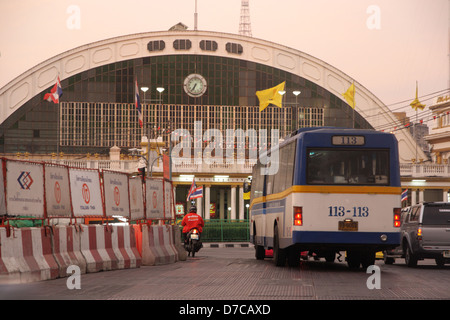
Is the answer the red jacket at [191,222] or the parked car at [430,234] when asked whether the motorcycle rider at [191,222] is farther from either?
the parked car at [430,234]

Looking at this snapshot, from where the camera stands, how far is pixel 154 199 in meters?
22.6

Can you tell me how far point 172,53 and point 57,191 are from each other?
73.9 metres

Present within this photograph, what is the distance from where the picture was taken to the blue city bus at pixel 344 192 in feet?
57.1

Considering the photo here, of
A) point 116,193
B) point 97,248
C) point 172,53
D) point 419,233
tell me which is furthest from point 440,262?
point 172,53

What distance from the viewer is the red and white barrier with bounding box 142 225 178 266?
19.8m

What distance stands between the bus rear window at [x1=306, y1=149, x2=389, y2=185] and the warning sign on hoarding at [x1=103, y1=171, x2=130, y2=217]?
4.73 meters

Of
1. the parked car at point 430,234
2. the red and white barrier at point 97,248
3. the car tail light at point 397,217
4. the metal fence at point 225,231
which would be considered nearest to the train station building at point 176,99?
the metal fence at point 225,231

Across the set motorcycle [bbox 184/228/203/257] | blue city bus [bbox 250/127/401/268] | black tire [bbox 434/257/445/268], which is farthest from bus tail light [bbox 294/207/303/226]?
motorcycle [bbox 184/228/203/257]

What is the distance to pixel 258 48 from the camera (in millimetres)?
91812

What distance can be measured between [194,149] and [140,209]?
63.1 metres

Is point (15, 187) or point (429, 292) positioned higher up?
point (15, 187)

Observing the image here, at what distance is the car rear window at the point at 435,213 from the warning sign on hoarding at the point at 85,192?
8.78 m
